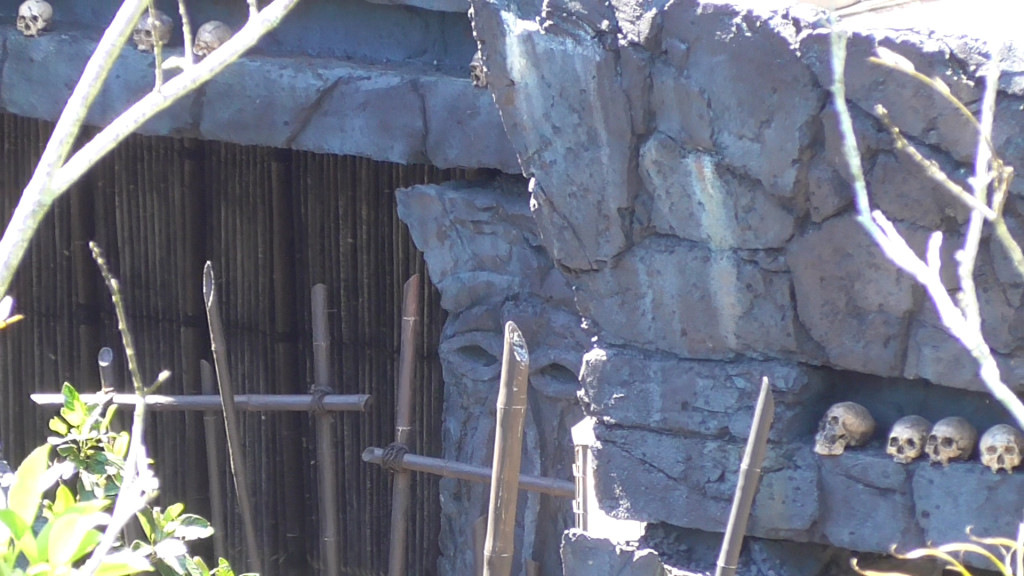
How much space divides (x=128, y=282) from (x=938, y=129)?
4376 mm

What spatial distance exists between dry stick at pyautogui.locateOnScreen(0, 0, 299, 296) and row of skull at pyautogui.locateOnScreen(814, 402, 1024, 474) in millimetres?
1454

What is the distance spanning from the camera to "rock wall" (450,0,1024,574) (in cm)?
258

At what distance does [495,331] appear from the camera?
4.91m

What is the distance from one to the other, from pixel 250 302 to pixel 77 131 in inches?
158

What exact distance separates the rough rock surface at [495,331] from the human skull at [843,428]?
190 cm

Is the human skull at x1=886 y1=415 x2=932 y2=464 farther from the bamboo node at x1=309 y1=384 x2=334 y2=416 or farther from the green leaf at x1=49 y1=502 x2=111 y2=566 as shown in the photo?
the bamboo node at x1=309 y1=384 x2=334 y2=416

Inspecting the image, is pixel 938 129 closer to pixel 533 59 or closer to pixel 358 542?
pixel 533 59

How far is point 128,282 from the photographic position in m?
6.11

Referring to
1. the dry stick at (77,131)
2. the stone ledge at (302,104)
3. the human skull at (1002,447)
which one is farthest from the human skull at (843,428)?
the stone ledge at (302,104)

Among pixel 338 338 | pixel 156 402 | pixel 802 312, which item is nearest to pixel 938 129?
pixel 802 312

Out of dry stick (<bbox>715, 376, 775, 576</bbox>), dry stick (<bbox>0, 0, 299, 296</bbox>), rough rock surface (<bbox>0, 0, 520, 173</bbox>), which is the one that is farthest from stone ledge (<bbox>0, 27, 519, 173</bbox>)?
dry stick (<bbox>0, 0, 299, 296</bbox>)

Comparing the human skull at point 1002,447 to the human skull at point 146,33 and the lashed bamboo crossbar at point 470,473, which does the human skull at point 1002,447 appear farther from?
the human skull at point 146,33

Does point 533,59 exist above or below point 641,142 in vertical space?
above

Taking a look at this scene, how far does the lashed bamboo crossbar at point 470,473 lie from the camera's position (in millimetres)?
4051
